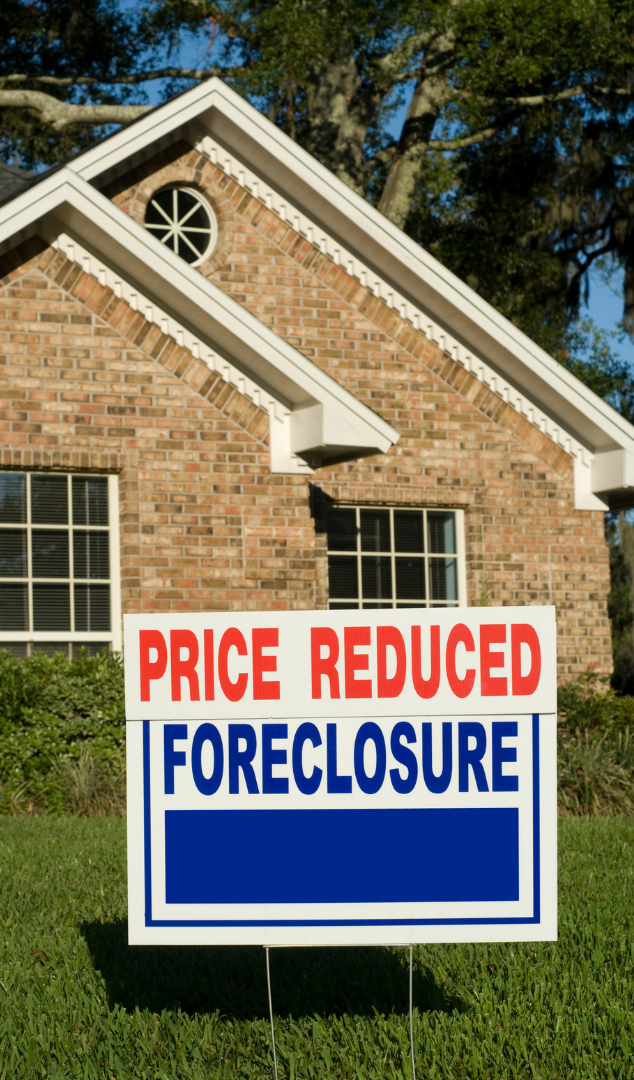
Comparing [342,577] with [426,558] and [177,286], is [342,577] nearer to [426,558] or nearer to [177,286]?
[426,558]

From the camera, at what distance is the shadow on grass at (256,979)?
4.89 meters

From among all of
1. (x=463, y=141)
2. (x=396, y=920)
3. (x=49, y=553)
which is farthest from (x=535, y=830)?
(x=463, y=141)

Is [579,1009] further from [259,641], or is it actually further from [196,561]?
[196,561]

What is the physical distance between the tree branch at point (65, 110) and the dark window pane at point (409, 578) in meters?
12.5

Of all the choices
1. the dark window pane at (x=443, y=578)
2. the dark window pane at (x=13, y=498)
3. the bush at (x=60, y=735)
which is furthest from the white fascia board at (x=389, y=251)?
the bush at (x=60, y=735)

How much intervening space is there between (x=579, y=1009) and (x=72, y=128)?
23756mm

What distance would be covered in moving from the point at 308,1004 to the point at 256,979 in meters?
0.44

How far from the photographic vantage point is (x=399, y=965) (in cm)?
545

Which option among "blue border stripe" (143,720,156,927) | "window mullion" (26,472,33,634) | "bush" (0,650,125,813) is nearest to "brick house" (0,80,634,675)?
"window mullion" (26,472,33,634)

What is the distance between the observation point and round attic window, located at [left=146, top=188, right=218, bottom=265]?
45.2ft

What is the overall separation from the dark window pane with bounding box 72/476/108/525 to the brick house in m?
0.03

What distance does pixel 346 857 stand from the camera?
416cm

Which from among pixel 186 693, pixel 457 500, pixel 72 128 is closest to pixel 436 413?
pixel 457 500

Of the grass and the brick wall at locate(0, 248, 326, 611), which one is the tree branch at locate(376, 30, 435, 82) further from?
the grass
